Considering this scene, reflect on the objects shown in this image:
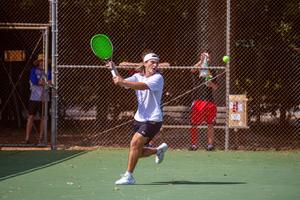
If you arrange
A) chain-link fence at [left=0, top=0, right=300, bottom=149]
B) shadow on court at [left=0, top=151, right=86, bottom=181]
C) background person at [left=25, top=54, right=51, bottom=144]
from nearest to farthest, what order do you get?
shadow on court at [left=0, top=151, right=86, bottom=181] → background person at [left=25, top=54, right=51, bottom=144] → chain-link fence at [left=0, top=0, right=300, bottom=149]

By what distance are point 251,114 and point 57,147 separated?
700 cm

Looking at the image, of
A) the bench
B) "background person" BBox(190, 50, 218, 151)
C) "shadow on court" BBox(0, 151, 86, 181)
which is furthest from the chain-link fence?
"shadow on court" BBox(0, 151, 86, 181)

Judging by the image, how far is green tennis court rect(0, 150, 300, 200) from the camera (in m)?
8.99

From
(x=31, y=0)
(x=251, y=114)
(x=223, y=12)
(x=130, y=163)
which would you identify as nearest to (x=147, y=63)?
(x=130, y=163)

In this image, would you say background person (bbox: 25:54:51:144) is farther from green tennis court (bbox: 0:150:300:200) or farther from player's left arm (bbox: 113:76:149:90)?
player's left arm (bbox: 113:76:149:90)

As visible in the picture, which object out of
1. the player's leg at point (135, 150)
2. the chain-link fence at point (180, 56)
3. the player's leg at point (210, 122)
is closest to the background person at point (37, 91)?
the chain-link fence at point (180, 56)

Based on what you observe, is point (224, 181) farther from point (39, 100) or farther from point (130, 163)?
point (39, 100)

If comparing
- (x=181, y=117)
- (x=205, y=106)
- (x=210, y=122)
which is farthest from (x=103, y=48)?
(x=181, y=117)

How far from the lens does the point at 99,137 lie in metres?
18.5

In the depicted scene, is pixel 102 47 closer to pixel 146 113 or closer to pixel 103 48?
pixel 103 48

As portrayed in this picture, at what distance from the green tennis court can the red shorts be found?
0.70m

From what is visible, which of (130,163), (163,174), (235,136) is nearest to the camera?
(130,163)

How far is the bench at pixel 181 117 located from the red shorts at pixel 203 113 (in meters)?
0.19

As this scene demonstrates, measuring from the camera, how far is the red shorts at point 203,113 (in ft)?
49.4
